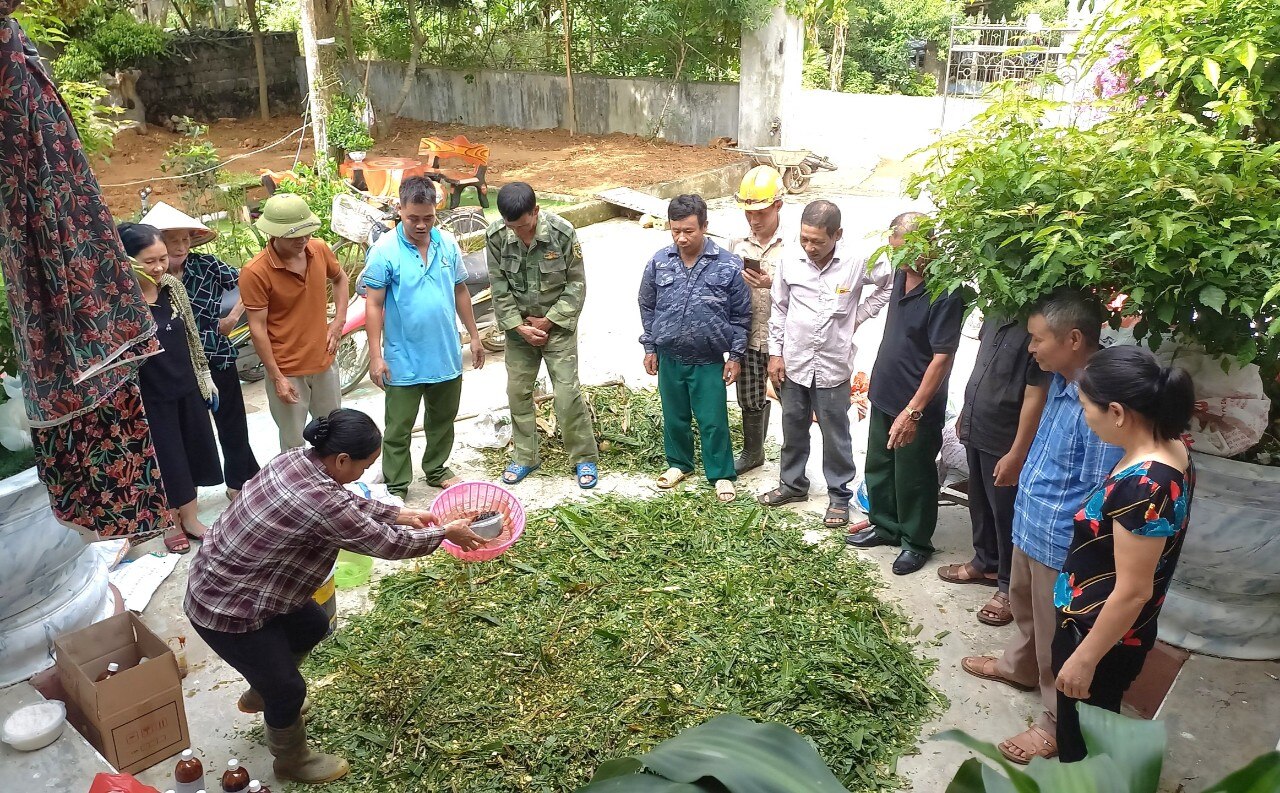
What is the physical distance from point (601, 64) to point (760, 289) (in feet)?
42.0

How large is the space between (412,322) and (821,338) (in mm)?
2075

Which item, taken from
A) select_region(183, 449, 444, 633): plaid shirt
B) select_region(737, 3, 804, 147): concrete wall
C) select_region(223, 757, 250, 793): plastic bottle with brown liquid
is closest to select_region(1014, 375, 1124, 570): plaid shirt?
select_region(183, 449, 444, 633): plaid shirt

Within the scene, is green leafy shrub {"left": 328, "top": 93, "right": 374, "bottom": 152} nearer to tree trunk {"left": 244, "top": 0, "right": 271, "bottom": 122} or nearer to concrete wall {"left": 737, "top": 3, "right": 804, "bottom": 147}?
tree trunk {"left": 244, "top": 0, "right": 271, "bottom": 122}

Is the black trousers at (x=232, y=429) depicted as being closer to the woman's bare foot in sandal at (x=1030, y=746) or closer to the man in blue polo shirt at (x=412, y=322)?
the man in blue polo shirt at (x=412, y=322)

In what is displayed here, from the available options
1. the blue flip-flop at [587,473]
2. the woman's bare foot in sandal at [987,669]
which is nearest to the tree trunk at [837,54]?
the blue flip-flop at [587,473]

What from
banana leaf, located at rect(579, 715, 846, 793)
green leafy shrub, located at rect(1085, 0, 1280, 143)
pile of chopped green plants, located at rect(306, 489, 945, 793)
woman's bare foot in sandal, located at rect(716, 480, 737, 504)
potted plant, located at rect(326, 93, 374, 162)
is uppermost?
green leafy shrub, located at rect(1085, 0, 1280, 143)

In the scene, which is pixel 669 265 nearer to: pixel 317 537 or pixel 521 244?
pixel 521 244

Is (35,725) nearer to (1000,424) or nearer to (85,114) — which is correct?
(1000,424)

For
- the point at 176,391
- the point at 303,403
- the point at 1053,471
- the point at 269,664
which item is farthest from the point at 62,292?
the point at 1053,471

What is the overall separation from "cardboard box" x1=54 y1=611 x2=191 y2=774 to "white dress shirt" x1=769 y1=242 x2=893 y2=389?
301 cm

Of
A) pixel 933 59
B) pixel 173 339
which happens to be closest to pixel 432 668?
pixel 173 339

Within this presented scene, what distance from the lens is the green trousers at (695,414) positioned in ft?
16.7

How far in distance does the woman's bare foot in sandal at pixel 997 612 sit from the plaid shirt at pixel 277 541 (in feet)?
8.12

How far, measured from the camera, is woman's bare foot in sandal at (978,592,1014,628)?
4160mm
